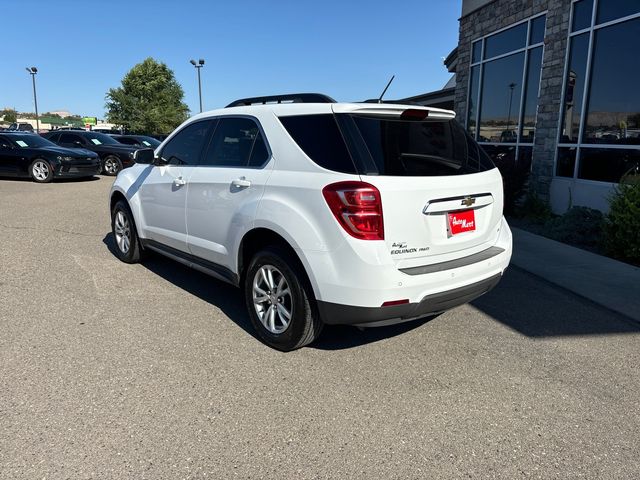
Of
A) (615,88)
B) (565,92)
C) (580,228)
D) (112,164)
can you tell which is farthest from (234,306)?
(112,164)

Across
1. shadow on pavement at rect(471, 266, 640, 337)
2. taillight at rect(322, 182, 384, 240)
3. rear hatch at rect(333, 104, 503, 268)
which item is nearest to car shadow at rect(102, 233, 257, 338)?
taillight at rect(322, 182, 384, 240)

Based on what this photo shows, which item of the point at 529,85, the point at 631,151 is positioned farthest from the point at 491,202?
the point at 529,85

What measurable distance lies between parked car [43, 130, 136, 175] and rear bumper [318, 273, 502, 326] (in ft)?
49.8

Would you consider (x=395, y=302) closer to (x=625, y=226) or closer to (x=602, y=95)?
(x=625, y=226)

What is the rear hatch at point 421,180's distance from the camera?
2.98 m

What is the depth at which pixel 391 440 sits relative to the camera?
2.58 meters

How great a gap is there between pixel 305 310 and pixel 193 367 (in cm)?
88

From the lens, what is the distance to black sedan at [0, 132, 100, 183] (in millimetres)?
13859

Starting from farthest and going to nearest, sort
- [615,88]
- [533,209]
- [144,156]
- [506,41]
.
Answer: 1. [506,41]
2. [533,209]
3. [615,88]
4. [144,156]

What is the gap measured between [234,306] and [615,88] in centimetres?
773

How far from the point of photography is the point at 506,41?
11.4 meters

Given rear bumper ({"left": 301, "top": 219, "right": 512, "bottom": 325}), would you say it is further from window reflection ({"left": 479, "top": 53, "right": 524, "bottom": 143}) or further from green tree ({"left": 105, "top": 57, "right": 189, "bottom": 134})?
green tree ({"left": 105, "top": 57, "right": 189, "bottom": 134})

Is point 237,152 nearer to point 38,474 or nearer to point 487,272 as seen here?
point 487,272

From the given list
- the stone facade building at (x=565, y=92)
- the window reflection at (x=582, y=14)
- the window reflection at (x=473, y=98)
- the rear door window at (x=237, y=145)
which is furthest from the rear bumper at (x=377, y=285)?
the window reflection at (x=473, y=98)
